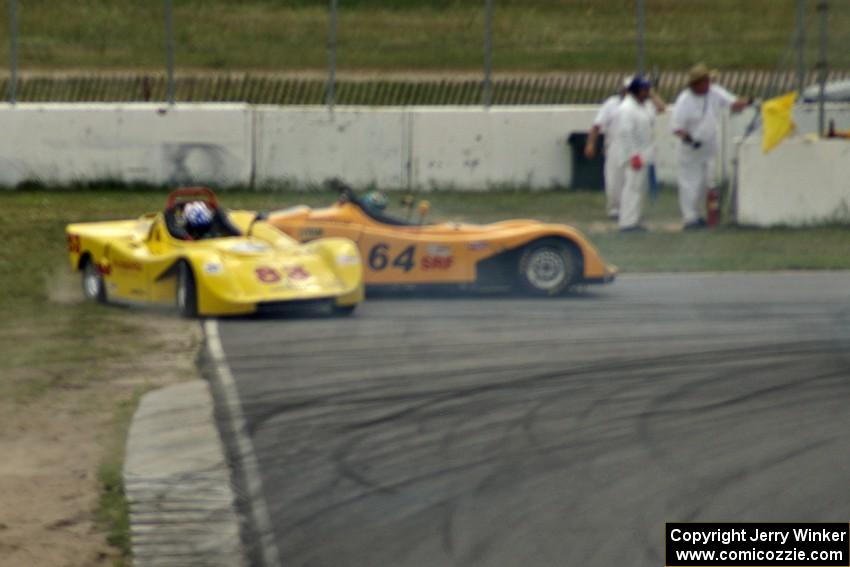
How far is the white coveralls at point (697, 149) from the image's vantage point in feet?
56.3

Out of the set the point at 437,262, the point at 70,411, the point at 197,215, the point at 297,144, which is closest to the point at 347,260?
the point at 437,262

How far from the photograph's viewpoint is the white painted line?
591 centimetres

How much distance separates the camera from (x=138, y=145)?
19297mm

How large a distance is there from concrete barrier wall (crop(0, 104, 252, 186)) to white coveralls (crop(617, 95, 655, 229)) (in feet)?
15.7

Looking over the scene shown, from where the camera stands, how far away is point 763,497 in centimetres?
639

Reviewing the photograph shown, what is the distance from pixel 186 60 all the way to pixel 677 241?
23.6 ft

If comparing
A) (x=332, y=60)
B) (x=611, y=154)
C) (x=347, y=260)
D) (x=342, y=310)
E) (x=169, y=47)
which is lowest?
(x=342, y=310)

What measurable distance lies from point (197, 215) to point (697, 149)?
679 centimetres

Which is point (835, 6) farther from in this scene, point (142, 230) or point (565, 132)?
point (142, 230)

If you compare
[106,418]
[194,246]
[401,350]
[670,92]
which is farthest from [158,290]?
[670,92]

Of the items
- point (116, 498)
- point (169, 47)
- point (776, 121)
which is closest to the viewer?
point (116, 498)

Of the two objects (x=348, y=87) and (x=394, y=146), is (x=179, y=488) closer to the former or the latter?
(x=394, y=146)

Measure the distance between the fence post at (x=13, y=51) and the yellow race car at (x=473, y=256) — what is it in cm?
823

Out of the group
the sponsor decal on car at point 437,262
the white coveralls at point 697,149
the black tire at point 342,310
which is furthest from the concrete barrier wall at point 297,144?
the black tire at point 342,310
